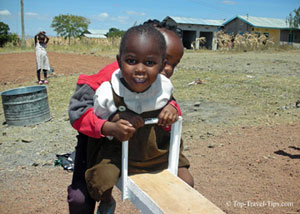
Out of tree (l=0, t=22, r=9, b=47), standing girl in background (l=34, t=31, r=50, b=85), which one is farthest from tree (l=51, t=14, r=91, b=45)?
standing girl in background (l=34, t=31, r=50, b=85)

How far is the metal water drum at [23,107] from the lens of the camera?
17.4 ft

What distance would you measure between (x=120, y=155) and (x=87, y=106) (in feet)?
1.03

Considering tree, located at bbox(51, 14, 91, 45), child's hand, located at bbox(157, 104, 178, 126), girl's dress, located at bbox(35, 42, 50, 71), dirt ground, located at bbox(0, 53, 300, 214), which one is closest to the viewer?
child's hand, located at bbox(157, 104, 178, 126)

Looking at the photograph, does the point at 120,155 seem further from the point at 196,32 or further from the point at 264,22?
the point at 264,22

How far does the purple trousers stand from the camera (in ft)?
5.62

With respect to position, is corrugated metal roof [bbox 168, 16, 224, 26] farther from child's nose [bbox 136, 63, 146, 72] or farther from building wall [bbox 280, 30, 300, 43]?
child's nose [bbox 136, 63, 146, 72]

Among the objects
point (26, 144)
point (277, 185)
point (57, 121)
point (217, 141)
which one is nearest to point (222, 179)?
point (277, 185)

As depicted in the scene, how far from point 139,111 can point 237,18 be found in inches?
1503

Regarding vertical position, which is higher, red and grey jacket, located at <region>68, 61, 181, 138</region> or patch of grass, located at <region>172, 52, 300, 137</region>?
red and grey jacket, located at <region>68, 61, 181, 138</region>

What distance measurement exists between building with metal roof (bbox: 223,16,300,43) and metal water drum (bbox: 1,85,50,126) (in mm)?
33520

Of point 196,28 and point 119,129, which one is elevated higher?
point 196,28

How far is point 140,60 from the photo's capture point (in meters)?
1.30

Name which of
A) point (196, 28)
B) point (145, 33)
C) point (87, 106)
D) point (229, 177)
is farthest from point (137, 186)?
point (196, 28)

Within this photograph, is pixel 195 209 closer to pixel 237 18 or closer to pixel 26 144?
pixel 26 144
